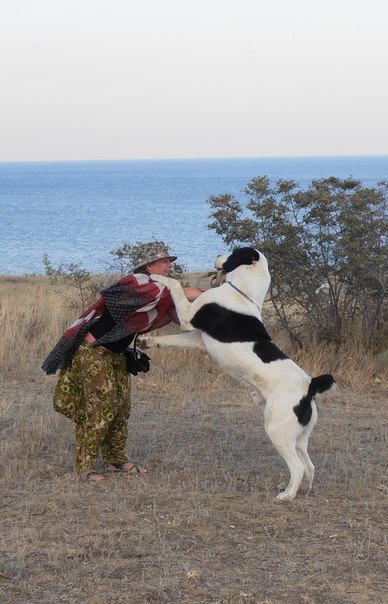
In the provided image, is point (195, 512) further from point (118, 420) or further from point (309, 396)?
point (118, 420)

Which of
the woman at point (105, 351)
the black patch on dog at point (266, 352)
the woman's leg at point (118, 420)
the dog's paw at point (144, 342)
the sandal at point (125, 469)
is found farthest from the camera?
the sandal at point (125, 469)

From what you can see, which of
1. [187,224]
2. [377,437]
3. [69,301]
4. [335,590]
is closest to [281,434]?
[335,590]

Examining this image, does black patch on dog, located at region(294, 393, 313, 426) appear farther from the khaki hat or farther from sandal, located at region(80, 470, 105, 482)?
sandal, located at region(80, 470, 105, 482)

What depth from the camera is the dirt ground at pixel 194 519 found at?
4.29m

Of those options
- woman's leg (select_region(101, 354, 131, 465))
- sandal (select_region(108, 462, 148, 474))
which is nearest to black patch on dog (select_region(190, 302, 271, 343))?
woman's leg (select_region(101, 354, 131, 465))

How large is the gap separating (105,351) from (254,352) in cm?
102

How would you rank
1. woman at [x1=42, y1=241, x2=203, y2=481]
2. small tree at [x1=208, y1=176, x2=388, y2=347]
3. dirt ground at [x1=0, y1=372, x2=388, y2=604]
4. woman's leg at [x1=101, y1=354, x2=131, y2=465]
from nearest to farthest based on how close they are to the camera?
1. dirt ground at [x1=0, y1=372, x2=388, y2=604]
2. woman at [x1=42, y1=241, x2=203, y2=481]
3. woman's leg at [x1=101, y1=354, x2=131, y2=465]
4. small tree at [x1=208, y1=176, x2=388, y2=347]

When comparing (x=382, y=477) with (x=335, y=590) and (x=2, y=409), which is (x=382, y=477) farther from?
(x=2, y=409)

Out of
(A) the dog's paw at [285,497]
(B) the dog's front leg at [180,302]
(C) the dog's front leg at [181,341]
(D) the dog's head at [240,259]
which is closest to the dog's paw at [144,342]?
(C) the dog's front leg at [181,341]

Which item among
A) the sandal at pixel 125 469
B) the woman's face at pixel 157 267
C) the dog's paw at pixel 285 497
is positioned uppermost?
the woman's face at pixel 157 267

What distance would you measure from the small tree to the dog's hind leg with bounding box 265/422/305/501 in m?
4.38

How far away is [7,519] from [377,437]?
3.25m

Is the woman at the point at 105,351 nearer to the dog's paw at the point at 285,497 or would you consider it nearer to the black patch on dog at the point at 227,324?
the black patch on dog at the point at 227,324

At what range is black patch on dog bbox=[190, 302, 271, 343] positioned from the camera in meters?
5.59
